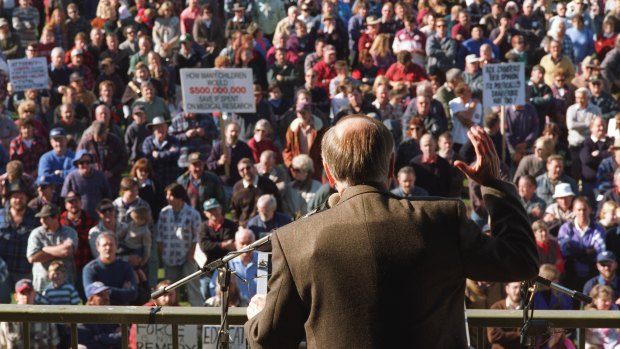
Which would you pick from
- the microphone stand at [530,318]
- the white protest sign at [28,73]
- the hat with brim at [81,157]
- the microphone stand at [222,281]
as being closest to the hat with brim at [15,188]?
the hat with brim at [81,157]

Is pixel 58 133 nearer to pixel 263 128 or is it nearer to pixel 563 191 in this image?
pixel 263 128

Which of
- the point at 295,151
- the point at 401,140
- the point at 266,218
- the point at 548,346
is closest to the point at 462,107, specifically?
the point at 401,140

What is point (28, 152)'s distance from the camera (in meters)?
15.9

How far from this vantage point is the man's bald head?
11.3 feet

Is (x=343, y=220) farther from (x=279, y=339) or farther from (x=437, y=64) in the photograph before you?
(x=437, y=64)

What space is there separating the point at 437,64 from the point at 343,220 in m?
16.9

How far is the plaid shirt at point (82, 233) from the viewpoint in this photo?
12609mm

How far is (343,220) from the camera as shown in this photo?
11.3 ft

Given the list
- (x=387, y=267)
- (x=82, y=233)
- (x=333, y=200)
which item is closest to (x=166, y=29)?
(x=82, y=233)

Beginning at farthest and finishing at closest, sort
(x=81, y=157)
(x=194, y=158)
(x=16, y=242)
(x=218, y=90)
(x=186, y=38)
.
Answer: (x=186, y=38) < (x=218, y=90) < (x=194, y=158) < (x=81, y=157) < (x=16, y=242)

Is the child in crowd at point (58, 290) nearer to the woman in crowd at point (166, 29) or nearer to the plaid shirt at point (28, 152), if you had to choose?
the plaid shirt at point (28, 152)

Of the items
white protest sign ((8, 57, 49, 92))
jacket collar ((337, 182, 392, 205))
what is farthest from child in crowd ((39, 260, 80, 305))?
jacket collar ((337, 182, 392, 205))

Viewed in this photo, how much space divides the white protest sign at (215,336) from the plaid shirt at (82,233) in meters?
8.08

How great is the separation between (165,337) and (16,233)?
8.41m
